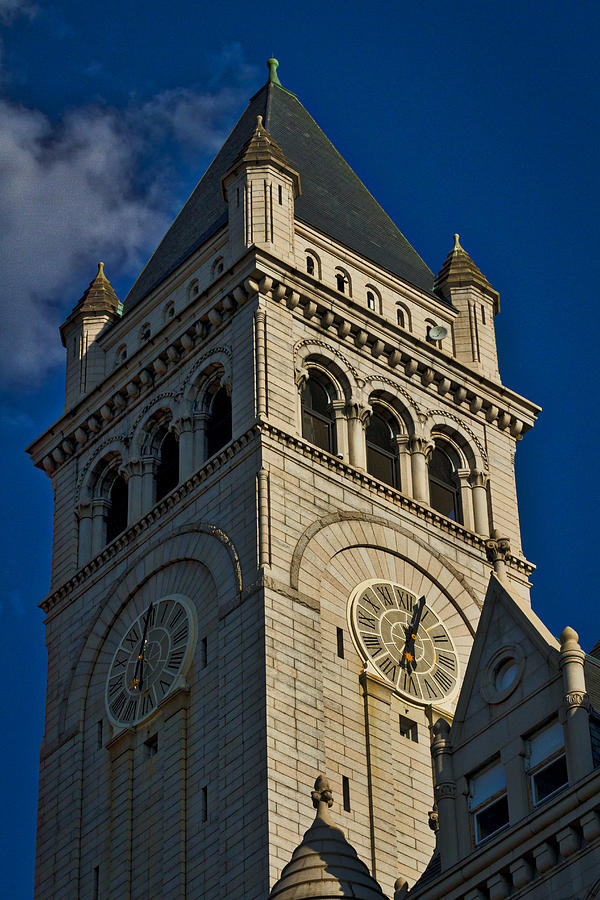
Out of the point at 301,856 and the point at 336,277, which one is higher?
the point at 336,277

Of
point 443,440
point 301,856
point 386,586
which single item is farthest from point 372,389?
point 301,856

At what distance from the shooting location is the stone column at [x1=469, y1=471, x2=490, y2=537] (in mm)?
60531

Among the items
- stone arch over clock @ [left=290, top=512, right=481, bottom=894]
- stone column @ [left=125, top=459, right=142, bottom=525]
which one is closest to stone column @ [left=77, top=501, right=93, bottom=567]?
stone column @ [left=125, top=459, right=142, bottom=525]

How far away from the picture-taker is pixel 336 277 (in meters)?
62.8

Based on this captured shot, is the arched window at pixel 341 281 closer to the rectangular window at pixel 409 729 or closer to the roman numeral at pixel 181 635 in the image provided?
the roman numeral at pixel 181 635

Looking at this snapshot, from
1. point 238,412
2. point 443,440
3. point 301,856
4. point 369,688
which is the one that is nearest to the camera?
point 301,856

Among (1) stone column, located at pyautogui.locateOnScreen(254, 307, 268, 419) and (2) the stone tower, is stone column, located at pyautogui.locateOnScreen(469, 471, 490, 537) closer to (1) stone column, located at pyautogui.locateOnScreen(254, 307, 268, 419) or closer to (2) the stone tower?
(2) the stone tower

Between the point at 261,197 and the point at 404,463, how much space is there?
336 inches

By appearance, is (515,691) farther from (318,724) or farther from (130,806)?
(130,806)

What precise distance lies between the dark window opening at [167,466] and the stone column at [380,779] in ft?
32.3

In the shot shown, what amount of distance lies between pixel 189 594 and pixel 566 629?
2099 centimetres

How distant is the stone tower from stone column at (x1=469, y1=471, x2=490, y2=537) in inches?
3.1

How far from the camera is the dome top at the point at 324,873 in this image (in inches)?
1478

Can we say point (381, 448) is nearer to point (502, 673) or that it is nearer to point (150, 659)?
point (150, 659)
